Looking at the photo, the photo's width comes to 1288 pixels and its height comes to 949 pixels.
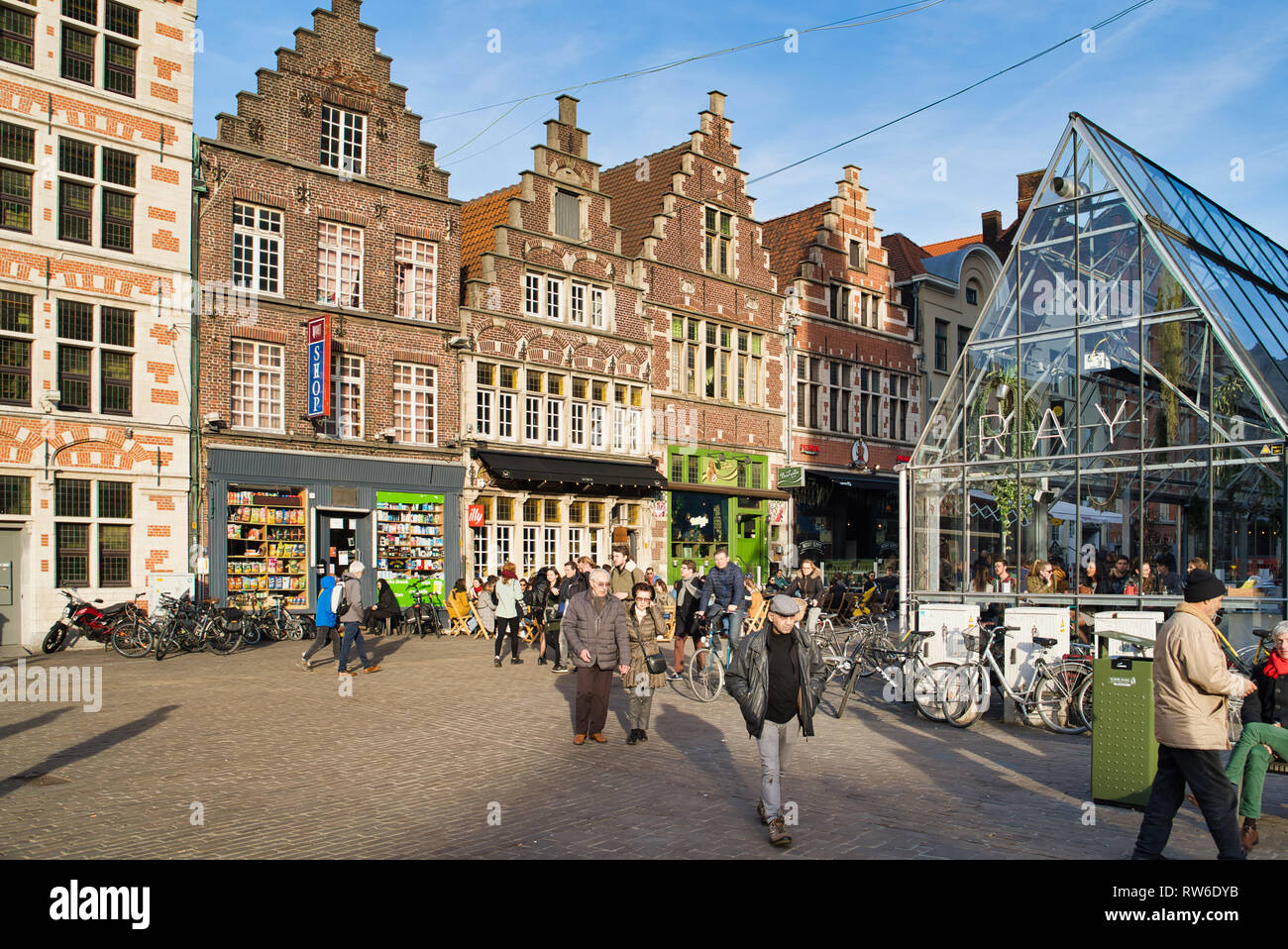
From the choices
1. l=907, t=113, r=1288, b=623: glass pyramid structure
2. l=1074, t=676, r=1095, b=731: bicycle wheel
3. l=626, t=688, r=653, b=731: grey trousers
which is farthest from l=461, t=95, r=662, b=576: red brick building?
l=1074, t=676, r=1095, b=731: bicycle wheel

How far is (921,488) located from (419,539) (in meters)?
13.2

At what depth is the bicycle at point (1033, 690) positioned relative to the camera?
11.8 metres

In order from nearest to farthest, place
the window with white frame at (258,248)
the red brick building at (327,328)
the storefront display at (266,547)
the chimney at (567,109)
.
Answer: the storefront display at (266,547), the red brick building at (327,328), the window with white frame at (258,248), the chimney at (567,109)

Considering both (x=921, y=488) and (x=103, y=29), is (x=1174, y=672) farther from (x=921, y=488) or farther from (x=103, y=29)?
(x=103, y=29)

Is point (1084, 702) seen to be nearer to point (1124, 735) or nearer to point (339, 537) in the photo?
point (1124, 735)

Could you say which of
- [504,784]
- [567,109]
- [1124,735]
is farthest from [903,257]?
[504,784]

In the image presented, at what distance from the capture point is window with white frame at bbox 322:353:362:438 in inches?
973

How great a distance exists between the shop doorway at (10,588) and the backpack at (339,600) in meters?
7.48

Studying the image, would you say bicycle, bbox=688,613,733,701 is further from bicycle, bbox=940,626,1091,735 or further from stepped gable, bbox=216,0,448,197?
stepped gable, bbox=216,0,448,197

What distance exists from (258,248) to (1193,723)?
71.9ft

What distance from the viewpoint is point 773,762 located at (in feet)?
23.8

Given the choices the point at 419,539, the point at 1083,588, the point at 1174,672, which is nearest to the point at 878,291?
the point at 419,539

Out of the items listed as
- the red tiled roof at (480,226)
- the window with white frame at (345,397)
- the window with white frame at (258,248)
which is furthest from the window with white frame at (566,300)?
the window with white frame at (258,248)

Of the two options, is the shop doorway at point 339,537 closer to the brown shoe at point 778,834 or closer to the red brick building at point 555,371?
the red brick building at point 555,371
